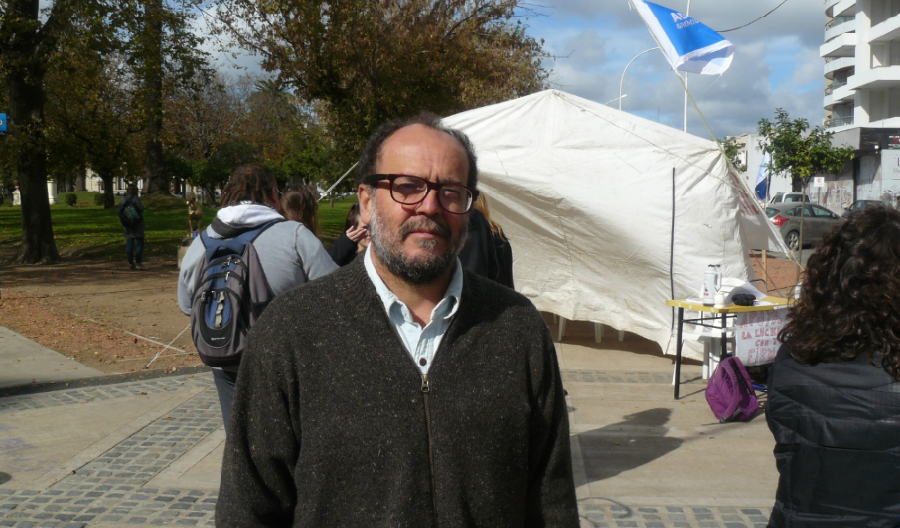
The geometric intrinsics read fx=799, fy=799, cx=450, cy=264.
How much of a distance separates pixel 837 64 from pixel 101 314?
55.0m

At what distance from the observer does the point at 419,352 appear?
1.85 m

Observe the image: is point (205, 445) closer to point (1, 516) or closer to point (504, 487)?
point (1, 516)

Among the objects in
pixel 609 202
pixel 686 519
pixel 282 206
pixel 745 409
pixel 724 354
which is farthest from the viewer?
pixel 609 202

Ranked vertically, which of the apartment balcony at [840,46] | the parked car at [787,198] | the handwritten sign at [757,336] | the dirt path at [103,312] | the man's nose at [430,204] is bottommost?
the dirt path at [103,312]

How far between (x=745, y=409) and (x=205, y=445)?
4.12 m

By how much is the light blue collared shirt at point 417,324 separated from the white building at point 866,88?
130ft

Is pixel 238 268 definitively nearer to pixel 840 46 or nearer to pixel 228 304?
pixel 228 304

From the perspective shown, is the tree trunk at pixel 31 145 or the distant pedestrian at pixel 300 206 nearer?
the distant pedestrian at pixel 300 206

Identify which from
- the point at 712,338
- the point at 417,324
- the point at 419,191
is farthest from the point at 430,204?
the point at 712,338

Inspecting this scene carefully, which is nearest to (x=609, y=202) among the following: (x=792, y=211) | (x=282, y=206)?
(x=282, y=206)

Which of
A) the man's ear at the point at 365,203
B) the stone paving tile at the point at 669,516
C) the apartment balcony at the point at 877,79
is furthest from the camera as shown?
the apartment balcony at the point at 877,79

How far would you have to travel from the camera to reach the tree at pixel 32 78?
1490cm

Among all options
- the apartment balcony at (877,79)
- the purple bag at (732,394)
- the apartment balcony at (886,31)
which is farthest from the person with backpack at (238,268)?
the apartment balcony at (877,79)

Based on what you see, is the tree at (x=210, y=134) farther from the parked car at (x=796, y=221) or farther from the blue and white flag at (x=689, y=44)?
the blue and white flag at (x=689, y=44)
